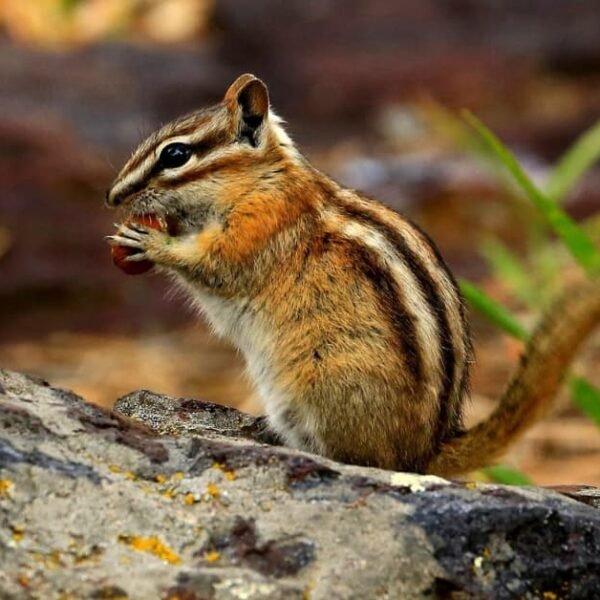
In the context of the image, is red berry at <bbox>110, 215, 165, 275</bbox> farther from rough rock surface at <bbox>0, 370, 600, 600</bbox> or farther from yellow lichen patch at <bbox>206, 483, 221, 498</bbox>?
yellow lichen patch at <bbox>206, 483, 221, 498</bbox>

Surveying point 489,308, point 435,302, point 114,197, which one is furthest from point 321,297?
point 489,308

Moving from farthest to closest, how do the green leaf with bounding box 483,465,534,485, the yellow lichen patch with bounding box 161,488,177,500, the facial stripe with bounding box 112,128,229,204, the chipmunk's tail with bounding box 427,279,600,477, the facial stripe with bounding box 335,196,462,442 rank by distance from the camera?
the green leaf with bounding box 483,465,534,485
the facial stripe with bounding box 112,128,229,204
the facial stripe with bounding box 335,196,462,442
the chipmunk's tail with bounding box 427,279,600,477
the yellow lichen patch with bounding box 161,488,177,500

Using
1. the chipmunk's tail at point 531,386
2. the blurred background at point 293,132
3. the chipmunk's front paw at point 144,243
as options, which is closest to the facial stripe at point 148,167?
the chipmunk's front paw at point 144,243

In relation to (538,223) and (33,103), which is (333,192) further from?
(33,103)

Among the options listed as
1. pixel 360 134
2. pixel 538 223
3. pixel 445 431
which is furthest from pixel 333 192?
pixel 360 134

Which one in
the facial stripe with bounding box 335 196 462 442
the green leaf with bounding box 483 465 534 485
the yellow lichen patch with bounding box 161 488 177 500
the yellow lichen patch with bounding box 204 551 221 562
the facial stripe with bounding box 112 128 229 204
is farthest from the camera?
the green leaf with bounding box 483 465 534 485

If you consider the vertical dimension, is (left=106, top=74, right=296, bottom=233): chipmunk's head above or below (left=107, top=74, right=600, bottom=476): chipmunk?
above

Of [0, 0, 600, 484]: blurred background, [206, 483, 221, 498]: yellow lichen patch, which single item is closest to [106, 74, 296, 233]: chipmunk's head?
[206, 483, 221, 498]: yellow lichen patch
